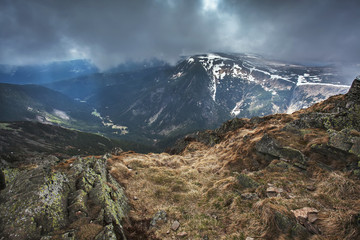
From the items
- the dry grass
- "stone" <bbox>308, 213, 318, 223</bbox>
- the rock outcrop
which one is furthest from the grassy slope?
the rock outcrop

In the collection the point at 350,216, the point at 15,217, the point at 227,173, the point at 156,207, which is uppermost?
the point at 350,216

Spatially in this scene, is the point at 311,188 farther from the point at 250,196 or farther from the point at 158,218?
the point at 158,218

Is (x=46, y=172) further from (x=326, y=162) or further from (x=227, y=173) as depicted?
(x=326, y=162)

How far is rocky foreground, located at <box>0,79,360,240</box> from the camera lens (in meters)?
8.40

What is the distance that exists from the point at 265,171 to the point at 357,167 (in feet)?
20.8

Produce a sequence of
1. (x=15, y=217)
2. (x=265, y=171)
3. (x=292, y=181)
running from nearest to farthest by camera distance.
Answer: (x=15, y=217) → (x=292, y=181) → (x=265, y=171)

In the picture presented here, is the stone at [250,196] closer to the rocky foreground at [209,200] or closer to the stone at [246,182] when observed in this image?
the rocky foreground at [209,200]

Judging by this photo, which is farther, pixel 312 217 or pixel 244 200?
pixel 244 200

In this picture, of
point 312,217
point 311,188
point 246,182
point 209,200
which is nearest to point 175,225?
point 209,200

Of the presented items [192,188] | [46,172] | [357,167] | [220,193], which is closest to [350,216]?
[357,167]

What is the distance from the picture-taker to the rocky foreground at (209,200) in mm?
8398

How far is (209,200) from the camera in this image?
45.9 ft

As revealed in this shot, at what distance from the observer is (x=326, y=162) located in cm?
1459

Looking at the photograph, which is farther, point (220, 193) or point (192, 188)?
point (192, 188)
